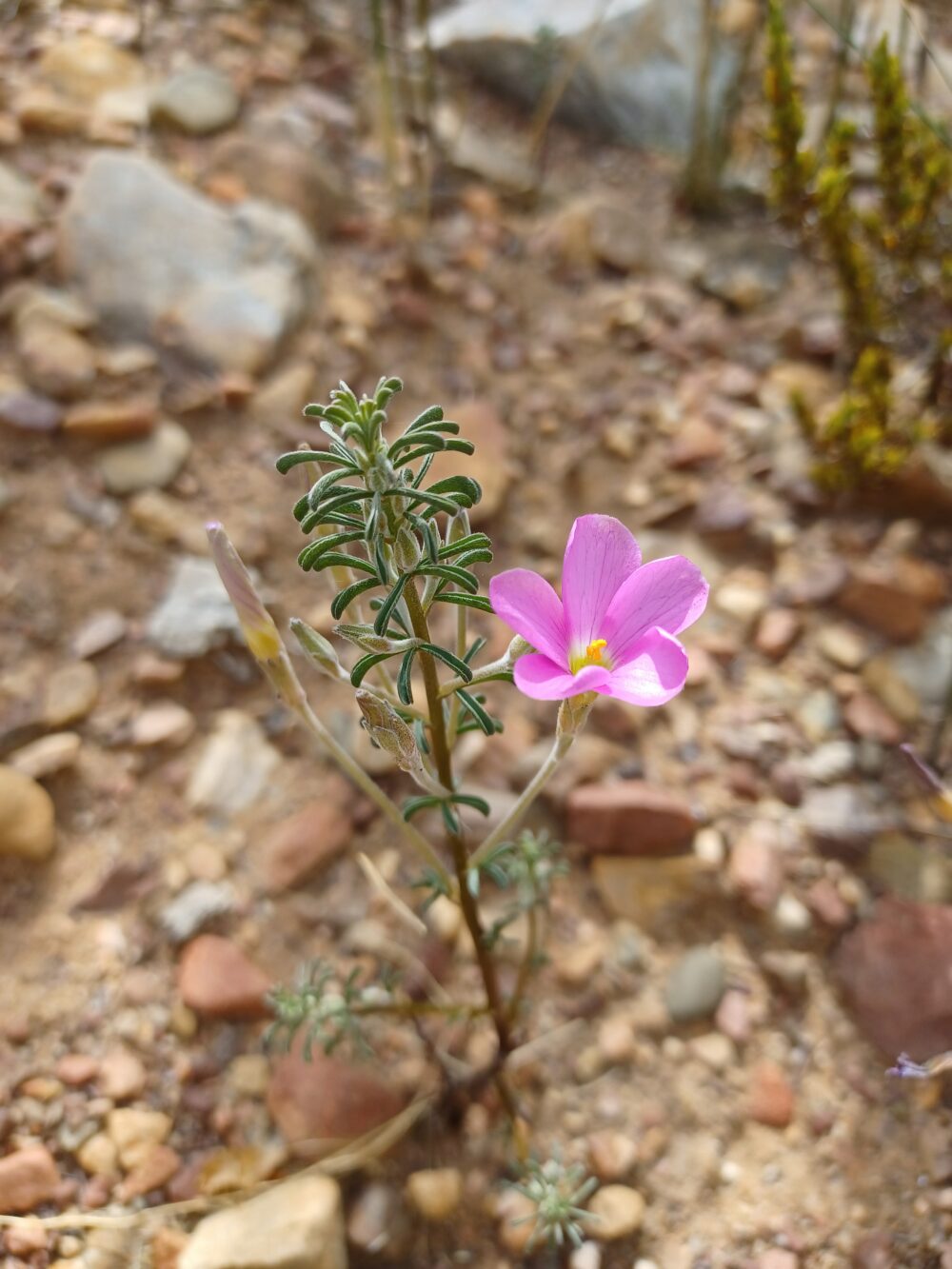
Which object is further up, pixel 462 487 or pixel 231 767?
pixel 462 487

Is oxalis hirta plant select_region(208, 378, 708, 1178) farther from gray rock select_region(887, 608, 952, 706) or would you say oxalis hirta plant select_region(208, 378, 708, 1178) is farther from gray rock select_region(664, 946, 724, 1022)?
gray rock select_region(887, 608, 952, 706)

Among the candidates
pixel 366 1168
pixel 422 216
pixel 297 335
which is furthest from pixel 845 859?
pixel 422 216

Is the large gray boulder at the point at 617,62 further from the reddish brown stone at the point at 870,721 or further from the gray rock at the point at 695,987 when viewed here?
the gray rock at the point at 695,987

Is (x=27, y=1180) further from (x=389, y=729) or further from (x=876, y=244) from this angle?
(x=876, y=244)

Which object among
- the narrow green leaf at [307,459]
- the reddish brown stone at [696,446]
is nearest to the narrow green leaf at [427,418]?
the narrow green leaf at [307,459]

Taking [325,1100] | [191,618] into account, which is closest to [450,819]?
[325,1100]

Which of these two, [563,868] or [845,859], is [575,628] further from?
[845,859]

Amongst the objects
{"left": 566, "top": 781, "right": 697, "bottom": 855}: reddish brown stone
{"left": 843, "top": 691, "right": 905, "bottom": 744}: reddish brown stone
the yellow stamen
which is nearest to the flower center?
the yellow stamen
